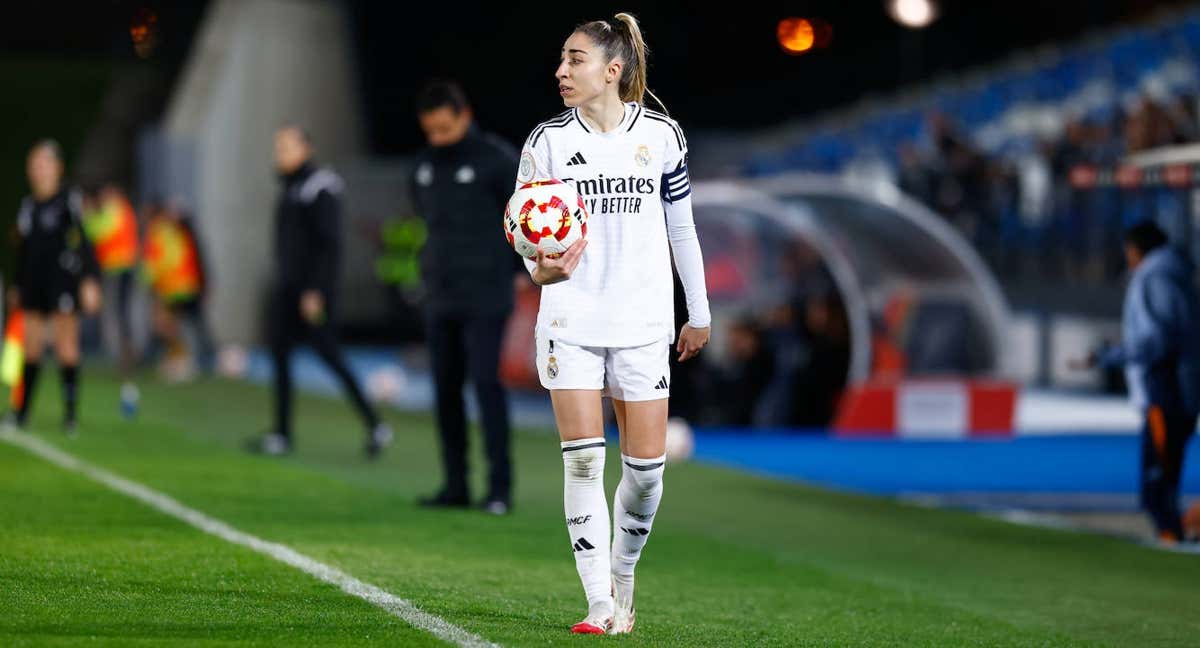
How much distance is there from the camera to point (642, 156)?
6.71 metres

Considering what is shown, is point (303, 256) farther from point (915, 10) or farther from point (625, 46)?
point (915, 10)

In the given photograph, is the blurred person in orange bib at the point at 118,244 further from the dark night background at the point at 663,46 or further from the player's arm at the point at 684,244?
the player's arm at the point at 684,244

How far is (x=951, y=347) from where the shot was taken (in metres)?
19.7

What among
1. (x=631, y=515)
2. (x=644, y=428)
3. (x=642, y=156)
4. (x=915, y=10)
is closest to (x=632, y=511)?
(x=631, y=515)

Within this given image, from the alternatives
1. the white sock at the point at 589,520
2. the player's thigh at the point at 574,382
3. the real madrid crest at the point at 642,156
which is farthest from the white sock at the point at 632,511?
the real madrid crest at the point at 642,156

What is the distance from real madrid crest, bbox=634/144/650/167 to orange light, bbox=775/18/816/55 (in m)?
25.1

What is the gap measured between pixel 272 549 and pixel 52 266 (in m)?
6.77

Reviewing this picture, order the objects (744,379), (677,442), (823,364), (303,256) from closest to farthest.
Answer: (303,256) → (677,442) → (744,379) → (823,364)

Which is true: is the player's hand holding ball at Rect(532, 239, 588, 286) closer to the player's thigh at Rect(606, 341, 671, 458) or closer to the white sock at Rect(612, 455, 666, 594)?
the player's thigh at Rect(606, 341, 671, 458)

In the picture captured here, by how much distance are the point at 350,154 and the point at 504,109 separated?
3514mm

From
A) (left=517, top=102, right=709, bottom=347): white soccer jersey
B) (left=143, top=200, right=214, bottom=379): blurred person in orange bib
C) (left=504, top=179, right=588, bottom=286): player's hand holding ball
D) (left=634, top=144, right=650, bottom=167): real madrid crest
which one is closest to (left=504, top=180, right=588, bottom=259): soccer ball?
(left=504, top=179, right=588, bottom=286): player's hand holding ball

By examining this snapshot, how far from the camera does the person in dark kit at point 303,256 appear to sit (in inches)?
543

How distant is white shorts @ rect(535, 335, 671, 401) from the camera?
6.66 m

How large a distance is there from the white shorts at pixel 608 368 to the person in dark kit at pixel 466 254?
389cm
